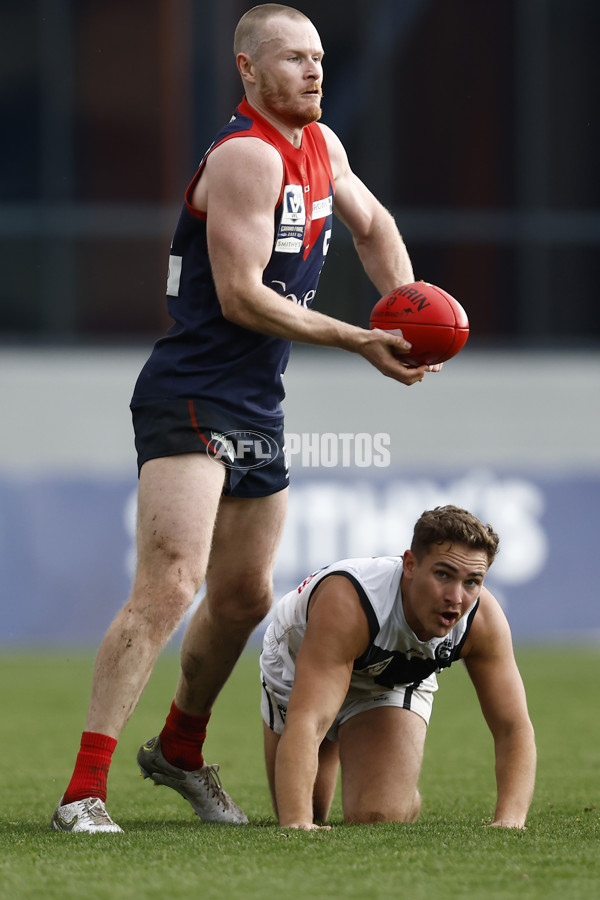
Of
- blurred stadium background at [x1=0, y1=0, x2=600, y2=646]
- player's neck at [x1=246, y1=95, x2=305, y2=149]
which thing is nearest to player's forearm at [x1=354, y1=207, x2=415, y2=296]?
player's neck at [x1=246, y1=95, x2=305, y2=149]

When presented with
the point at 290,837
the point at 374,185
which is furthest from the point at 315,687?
the point at 374,185

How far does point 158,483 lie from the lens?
4.10 metres

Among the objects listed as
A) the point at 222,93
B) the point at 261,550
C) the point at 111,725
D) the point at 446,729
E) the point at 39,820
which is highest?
the point at 222,93

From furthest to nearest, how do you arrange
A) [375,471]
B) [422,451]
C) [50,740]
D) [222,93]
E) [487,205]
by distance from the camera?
1. [487,205]
2. [222,93]
3. [422,451]
4. [375,471]
5. [50,740]

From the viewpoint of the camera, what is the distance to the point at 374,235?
16.1 feet

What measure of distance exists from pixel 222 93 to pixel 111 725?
42.5 ft

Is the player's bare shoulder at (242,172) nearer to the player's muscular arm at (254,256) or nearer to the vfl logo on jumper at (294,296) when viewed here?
the player's muscular arm at (254,256)

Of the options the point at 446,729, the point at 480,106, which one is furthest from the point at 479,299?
the point at 446,729

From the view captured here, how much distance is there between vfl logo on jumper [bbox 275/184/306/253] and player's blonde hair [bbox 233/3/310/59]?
0.45m

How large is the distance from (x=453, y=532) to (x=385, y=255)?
4.09ft

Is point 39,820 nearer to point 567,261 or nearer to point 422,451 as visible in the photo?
point 422,451

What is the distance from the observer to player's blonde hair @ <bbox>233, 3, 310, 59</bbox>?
14.1 ft

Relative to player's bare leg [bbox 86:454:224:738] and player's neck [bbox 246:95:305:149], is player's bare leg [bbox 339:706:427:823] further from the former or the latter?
player's neck [bbox 246:95:305:149]

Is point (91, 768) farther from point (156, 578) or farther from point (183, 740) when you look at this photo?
point (183, 740)
